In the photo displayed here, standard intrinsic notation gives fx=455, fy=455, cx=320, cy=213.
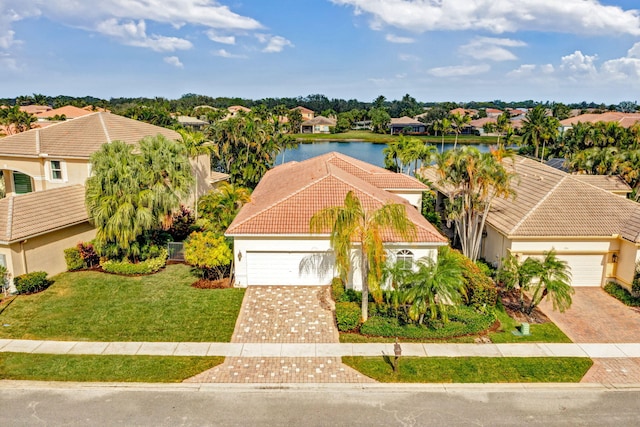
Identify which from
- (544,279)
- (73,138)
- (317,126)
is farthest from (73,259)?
(317,126)

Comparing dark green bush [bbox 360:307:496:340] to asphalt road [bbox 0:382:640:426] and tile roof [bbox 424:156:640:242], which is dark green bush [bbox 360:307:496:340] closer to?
asphalt road [bbox 0:382:640:426]

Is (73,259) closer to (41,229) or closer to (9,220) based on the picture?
(41,229)

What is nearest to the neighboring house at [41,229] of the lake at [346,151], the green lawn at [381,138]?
the lake at [346,151]

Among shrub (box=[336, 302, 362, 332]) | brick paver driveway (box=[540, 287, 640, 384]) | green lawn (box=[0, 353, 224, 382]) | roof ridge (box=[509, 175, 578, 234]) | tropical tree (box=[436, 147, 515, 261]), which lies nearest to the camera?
green lawn (box=[0, 353, 224, 382])

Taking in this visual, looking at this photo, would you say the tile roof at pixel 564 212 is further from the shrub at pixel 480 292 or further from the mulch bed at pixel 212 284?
the mulch bed at pixel 212 284

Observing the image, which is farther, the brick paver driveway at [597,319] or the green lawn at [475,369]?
the brick paver driveway at [597,319]

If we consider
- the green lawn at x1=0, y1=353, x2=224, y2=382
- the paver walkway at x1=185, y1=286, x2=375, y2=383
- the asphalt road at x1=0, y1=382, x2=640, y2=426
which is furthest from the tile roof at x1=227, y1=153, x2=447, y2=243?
the asphalt road at x1=0, y1=382, x2=640, y2=426
